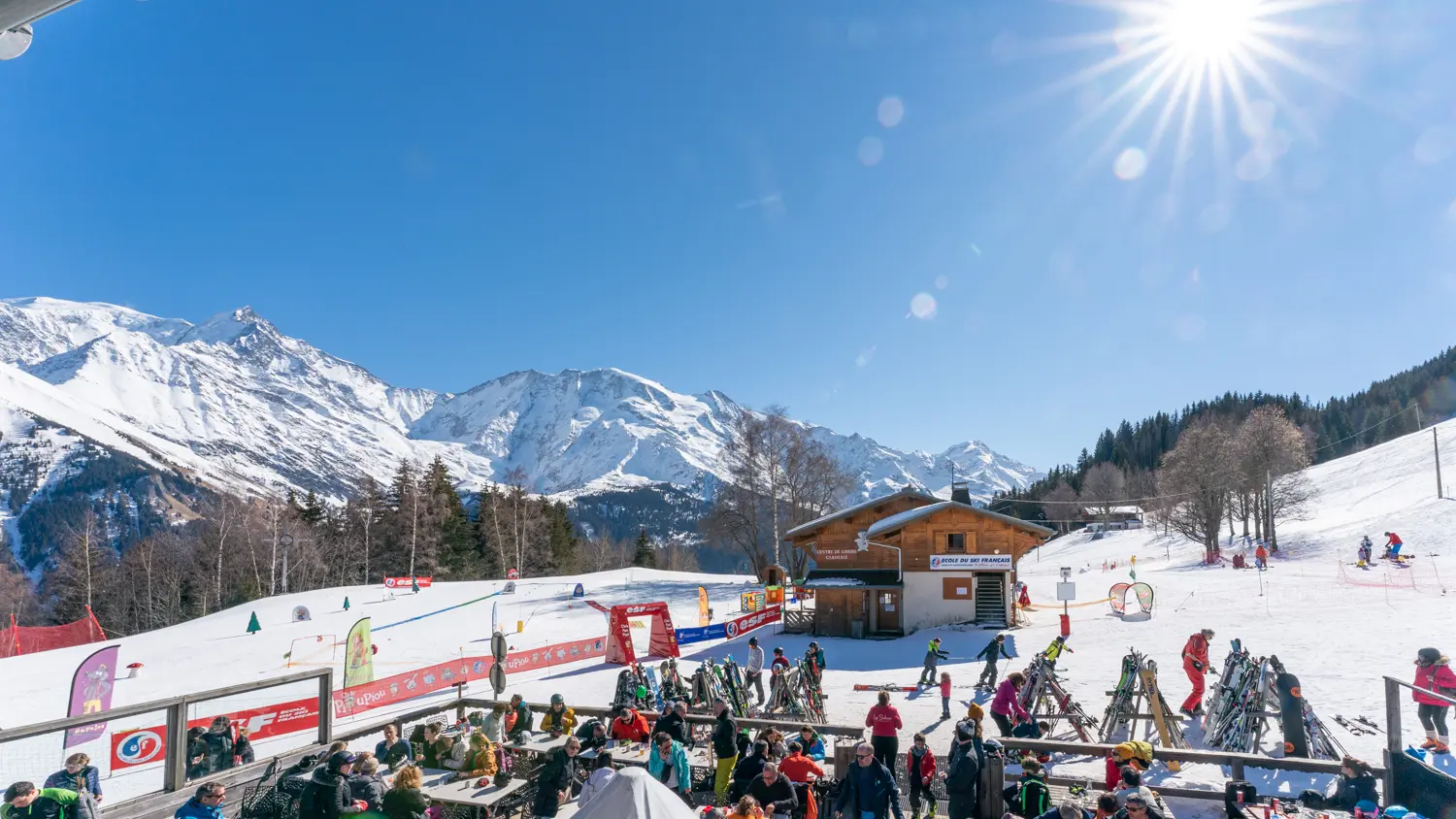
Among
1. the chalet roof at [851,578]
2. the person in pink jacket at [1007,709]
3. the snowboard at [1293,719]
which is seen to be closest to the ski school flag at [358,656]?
the person in pink jacket at [1007,709]

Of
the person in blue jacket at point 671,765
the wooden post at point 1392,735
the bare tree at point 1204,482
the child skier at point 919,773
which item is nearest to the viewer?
the wooden post at point 1392,735

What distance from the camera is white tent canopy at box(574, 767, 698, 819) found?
6645 millimetres

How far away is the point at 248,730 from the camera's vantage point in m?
16.2

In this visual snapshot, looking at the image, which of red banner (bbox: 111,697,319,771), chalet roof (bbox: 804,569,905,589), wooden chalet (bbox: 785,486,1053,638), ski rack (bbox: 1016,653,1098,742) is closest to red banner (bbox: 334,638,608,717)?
red banner (bbox: 111,697,319,771)

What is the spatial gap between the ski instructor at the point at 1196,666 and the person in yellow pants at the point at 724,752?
10.6 m

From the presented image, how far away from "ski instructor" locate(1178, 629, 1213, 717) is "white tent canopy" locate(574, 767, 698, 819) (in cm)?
1346

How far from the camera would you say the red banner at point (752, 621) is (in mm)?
31203

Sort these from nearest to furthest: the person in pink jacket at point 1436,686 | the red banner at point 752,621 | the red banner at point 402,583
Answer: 1. the person in pink jacket at point 1436,686
2. the red banner at point 752,621
3. the red banner at point 402,583

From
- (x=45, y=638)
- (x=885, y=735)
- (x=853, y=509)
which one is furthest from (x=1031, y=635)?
(x=45, y=638)

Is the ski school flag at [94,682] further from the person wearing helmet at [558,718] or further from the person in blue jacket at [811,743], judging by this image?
the person in blue jacket at [811,743]

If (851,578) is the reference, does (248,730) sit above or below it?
below

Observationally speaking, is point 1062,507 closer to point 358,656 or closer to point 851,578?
point 851,578

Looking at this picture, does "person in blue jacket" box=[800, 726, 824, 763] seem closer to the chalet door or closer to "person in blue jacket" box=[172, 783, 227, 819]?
"person in blue jacket" box=[172, 783, 227, 819]

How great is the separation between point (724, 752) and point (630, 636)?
15898mm
